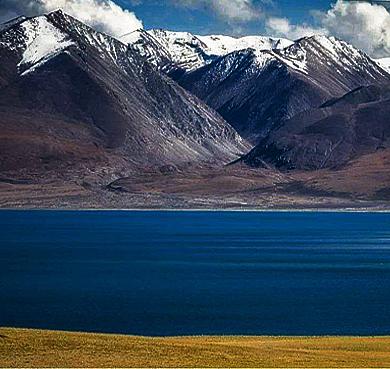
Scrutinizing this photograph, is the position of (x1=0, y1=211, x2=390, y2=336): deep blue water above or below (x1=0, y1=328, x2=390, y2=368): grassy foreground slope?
below

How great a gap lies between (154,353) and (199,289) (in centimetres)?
5622

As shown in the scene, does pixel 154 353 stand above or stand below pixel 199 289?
above

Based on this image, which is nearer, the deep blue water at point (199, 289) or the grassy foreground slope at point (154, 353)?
the grassy foreground slope at point (154, 353)

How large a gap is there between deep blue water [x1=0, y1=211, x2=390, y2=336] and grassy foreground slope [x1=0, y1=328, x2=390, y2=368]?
18110mm

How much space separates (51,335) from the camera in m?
51.8

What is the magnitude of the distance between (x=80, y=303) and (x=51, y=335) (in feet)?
122

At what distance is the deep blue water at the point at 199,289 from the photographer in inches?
2985

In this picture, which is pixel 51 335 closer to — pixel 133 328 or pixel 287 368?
pixel 287 368

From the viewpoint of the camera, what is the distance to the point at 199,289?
103312 mm

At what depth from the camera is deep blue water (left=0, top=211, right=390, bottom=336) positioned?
7581cm

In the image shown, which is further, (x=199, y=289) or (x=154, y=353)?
(x=199, y=289)

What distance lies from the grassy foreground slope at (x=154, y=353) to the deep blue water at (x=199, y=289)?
1811 cm

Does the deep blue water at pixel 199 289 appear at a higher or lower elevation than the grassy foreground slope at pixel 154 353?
lower

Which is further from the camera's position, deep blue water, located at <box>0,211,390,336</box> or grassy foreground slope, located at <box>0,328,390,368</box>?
deep blue water, located at <box>0,211,390,336</box>
